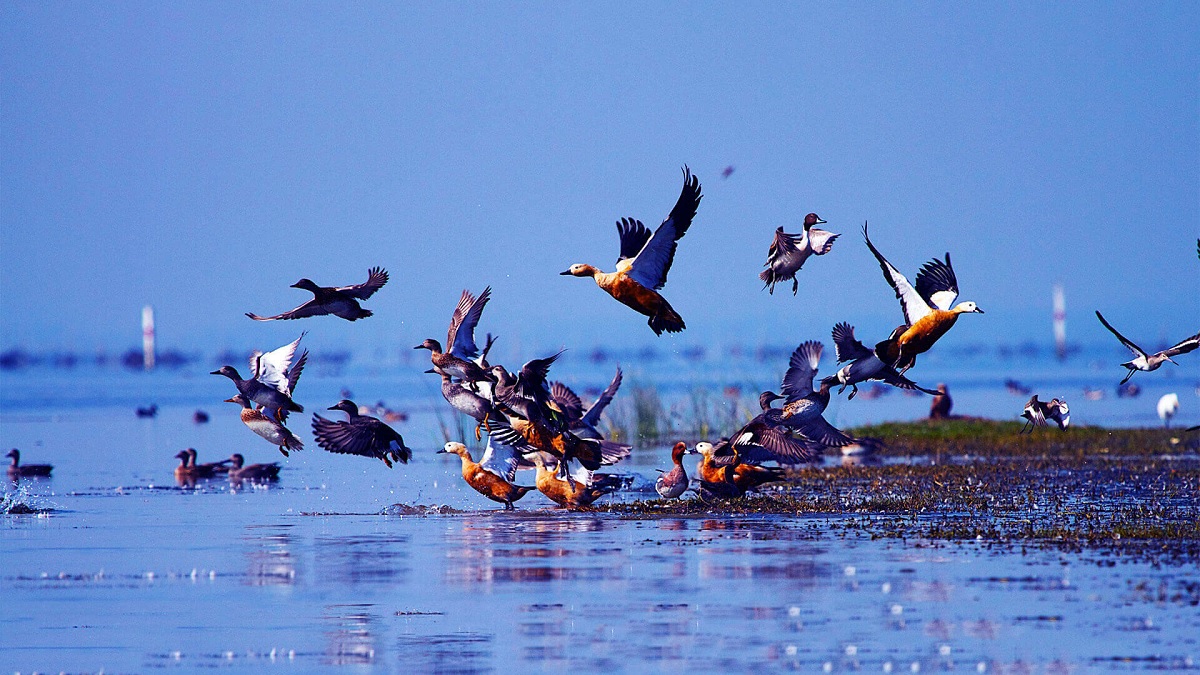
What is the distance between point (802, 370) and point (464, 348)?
161 inches

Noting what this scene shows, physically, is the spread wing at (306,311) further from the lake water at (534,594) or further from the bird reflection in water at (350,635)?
the bird reflection in water at (350,635)

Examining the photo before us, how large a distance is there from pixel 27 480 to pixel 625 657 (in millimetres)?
15217

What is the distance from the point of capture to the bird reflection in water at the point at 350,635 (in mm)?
9123

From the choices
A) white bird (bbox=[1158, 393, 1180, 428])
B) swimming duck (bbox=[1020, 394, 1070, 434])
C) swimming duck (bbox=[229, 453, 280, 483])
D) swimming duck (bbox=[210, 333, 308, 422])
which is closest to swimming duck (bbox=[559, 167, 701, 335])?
swimming duck (bbox=[210, 333, 308, 422])

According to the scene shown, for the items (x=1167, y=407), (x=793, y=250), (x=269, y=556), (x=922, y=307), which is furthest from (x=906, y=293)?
(x=1167, y=407)

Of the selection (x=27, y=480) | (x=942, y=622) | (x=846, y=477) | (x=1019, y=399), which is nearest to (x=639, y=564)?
(x=942, y=622)

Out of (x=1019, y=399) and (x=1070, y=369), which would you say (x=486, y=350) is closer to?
(x=1019, y=399)

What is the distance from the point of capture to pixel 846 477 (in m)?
20.4

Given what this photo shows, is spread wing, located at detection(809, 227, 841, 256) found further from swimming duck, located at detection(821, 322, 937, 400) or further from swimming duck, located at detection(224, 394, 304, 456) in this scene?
swimming duck, located at detection(224, 394, 304, 456)

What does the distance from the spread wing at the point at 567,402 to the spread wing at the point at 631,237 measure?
2722mm

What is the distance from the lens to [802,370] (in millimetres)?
17828

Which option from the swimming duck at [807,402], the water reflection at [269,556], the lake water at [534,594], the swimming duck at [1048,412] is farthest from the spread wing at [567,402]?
the swimming duck at [1048,412]

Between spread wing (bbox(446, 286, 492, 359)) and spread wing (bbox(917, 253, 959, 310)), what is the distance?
430 cm

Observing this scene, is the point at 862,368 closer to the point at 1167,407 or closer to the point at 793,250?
the point at 793,250
